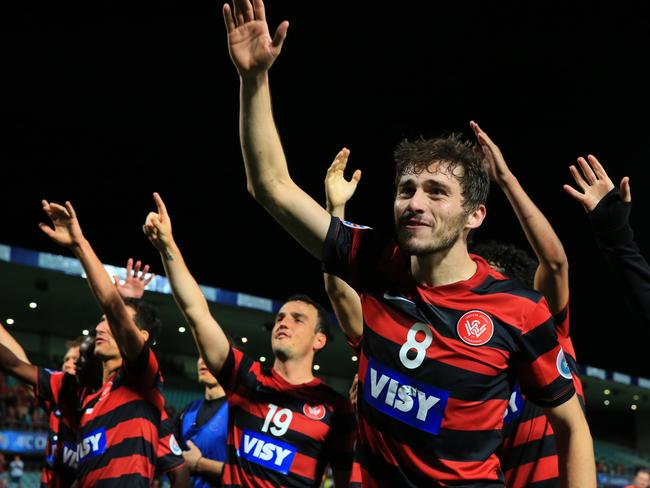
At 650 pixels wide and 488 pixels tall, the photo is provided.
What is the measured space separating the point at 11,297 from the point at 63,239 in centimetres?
2066

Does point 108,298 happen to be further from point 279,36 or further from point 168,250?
point 279,36

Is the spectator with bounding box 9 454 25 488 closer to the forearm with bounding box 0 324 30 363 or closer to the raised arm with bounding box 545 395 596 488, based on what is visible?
the forearm with bounding box 0 324 30 363

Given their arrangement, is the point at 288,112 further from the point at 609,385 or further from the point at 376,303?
the point at 609,385

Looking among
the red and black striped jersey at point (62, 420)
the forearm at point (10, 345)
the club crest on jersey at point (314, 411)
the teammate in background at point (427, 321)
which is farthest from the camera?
the forearm at point (10, 345)

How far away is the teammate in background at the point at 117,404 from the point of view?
A: 4.45 meters

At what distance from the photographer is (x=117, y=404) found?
4.75 meters

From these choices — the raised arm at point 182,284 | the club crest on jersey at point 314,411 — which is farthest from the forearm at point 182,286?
the club crest on jersey at point 314,411

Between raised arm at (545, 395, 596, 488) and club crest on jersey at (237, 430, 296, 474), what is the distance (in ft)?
6.22

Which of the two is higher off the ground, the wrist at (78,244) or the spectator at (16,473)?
the wrist at (78,244)

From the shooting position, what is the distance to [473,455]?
2738 millimetres

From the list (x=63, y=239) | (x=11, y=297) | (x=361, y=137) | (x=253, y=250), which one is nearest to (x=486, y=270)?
(x=63, y=239)

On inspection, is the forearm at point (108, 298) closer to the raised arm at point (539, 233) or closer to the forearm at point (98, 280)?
the forearm at point (98, 280)

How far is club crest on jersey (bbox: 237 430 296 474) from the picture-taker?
14.4ft

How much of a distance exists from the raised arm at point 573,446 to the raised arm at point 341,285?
157 centimetres
